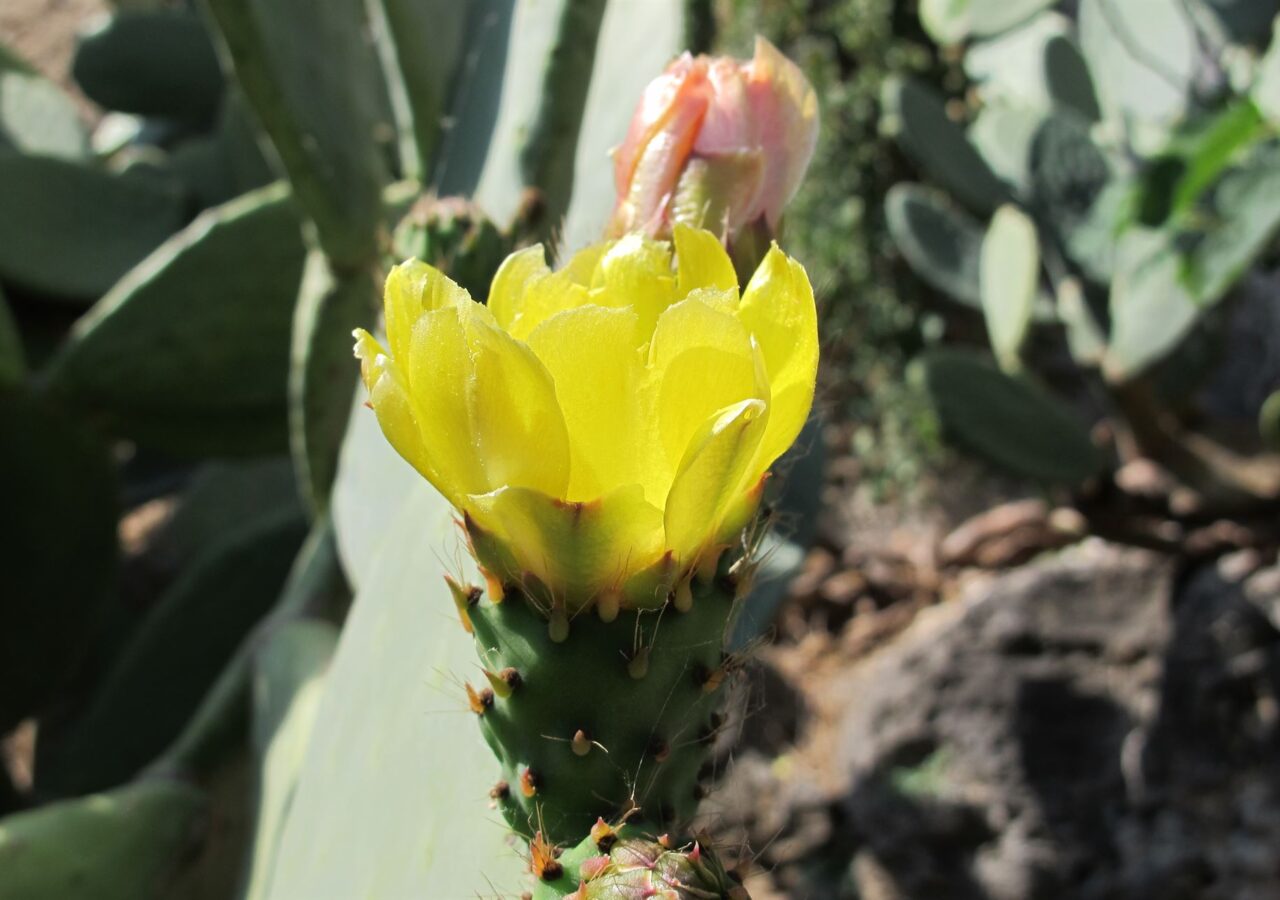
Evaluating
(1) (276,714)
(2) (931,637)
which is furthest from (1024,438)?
(1) (276,714)

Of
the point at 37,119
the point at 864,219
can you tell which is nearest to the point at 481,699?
the point at 37,119

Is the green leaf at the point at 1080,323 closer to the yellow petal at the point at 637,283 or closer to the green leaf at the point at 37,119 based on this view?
the yellow petal at the point at 637,283

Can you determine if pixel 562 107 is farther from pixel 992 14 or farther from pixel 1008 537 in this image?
pixel 1008 537

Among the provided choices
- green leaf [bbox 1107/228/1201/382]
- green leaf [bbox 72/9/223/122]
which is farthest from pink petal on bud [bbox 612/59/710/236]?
green leaf [bbox 72/9/223/122]

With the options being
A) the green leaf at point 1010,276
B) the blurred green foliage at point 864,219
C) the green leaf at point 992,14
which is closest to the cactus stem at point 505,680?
the green leaf at point 1010,276

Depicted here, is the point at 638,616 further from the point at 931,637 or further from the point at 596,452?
the point at 931,637

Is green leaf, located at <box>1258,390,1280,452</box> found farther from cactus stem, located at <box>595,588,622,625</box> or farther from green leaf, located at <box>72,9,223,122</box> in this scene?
green leaf, located at <box>72,9,223,122</box>
